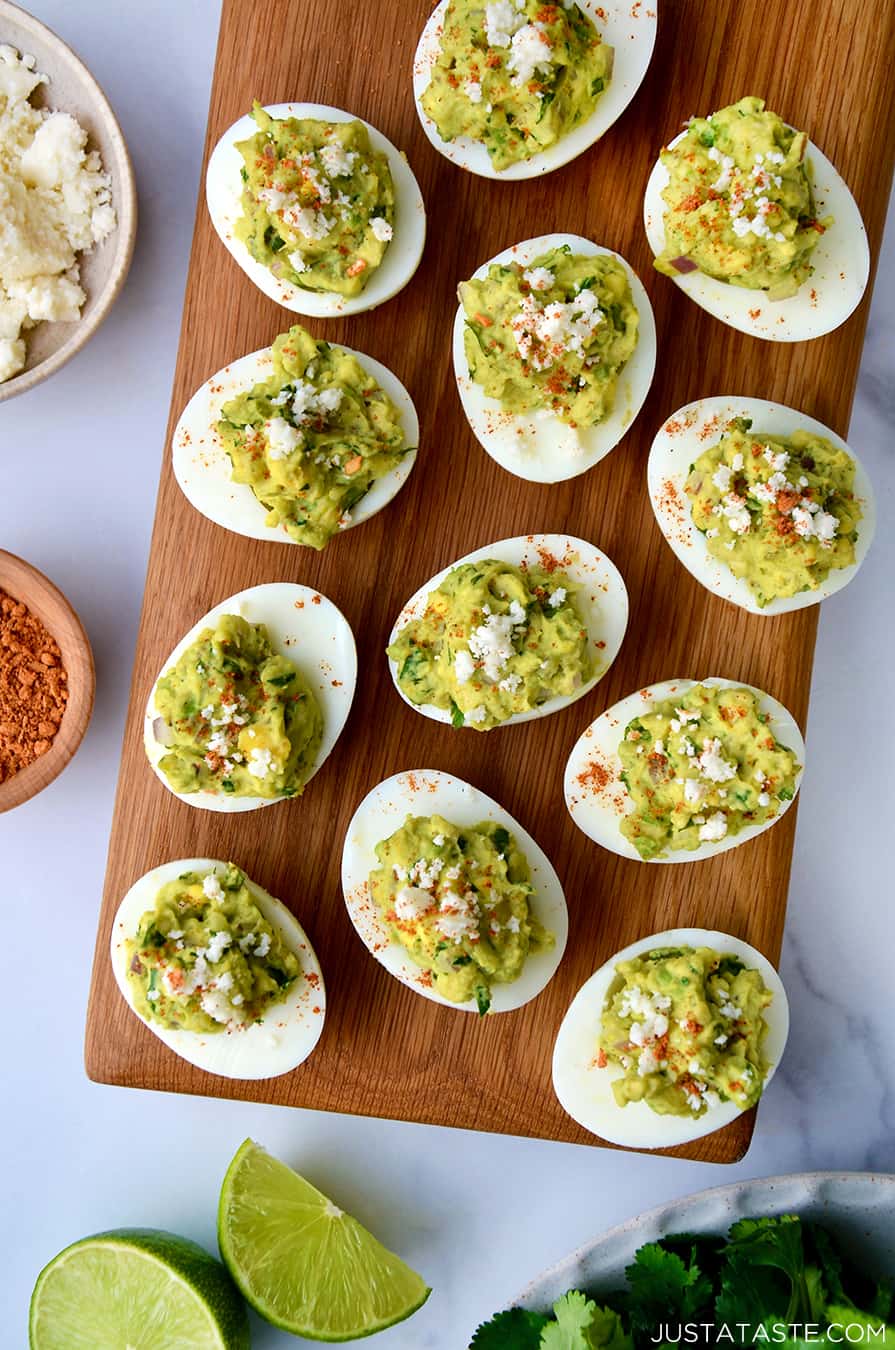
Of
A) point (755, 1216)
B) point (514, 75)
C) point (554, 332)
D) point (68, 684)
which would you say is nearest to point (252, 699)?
point (68, 684)

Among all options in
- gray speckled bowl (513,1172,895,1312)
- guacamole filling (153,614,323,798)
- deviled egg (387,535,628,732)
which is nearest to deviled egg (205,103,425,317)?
deviled egg (387,535,628,732)

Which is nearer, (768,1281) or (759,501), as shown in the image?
(759,501)

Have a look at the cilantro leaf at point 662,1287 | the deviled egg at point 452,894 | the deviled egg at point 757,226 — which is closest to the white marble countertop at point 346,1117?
the cilantro leaf at point 662,1287

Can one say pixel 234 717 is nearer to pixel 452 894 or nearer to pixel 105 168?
pixel 452 894

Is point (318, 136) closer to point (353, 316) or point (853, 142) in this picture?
point (353, 316)

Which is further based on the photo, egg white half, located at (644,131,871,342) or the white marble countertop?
the white marble countertop

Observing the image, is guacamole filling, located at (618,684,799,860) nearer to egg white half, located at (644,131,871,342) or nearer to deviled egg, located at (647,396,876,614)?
deviled egg, located at (647,396,876,614)
